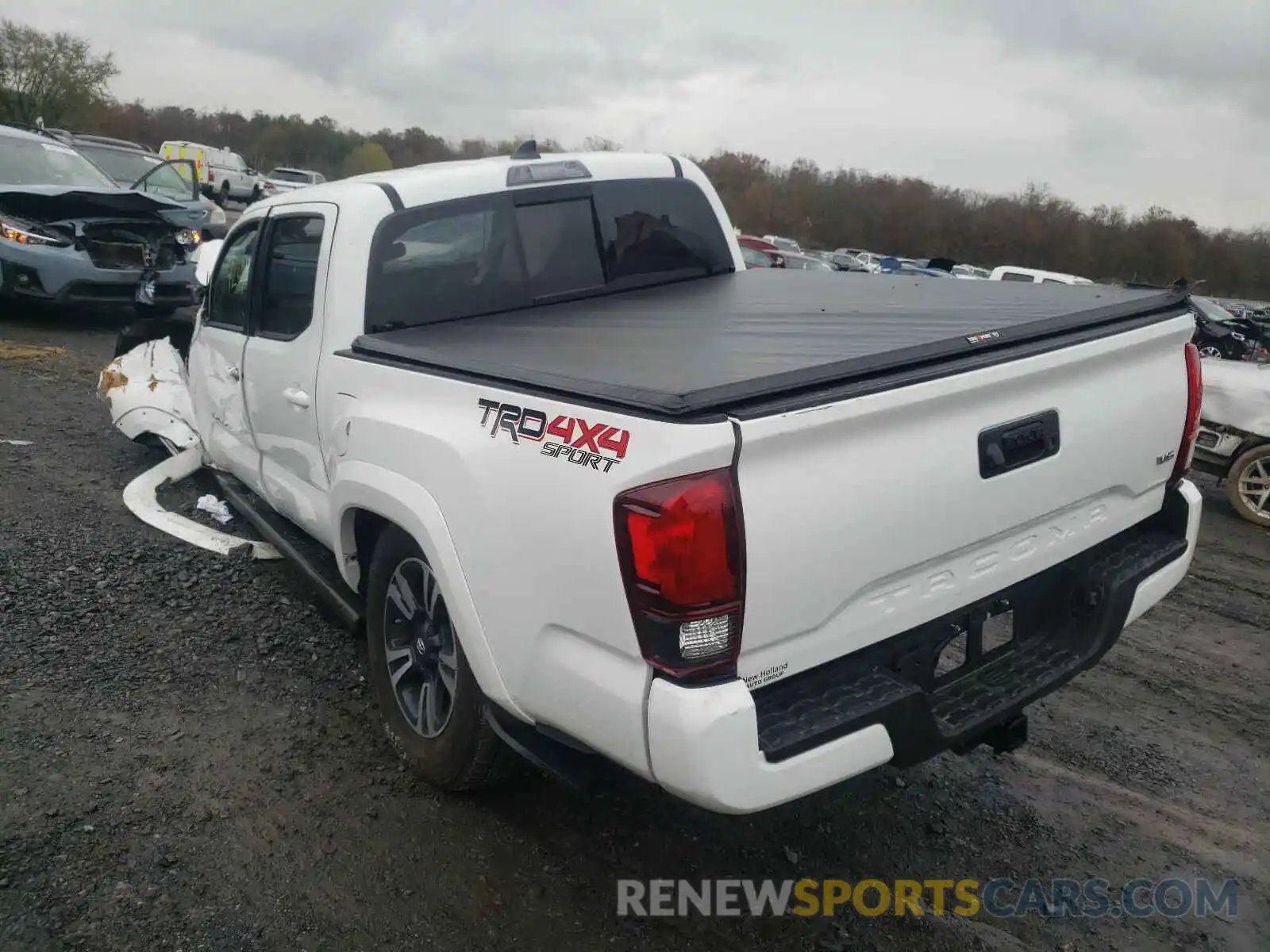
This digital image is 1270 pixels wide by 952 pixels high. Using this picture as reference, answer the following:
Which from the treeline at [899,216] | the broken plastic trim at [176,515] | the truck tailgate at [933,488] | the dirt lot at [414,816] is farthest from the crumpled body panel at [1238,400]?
the treeline at [899,216]

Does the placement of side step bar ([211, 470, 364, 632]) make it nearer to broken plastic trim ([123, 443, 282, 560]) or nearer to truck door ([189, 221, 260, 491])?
truck door ([189, 221, 260, 491])

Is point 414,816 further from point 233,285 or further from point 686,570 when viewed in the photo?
point 233,285

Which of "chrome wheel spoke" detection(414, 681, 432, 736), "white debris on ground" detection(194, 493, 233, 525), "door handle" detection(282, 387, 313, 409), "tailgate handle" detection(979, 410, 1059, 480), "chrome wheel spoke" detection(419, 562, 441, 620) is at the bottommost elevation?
"white debris on ground" detection(194, 493, 233, 525)

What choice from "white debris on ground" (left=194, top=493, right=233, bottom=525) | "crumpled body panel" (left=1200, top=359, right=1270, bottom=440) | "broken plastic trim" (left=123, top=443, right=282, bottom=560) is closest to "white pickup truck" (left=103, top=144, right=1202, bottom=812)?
"broken plastic trim" (left=123, top=443, right=282, bottom=560)

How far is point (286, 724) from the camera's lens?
3443mm

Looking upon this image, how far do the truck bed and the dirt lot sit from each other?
102 cm

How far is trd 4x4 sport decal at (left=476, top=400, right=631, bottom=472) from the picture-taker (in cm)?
204

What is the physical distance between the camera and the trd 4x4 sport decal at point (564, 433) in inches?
80.4

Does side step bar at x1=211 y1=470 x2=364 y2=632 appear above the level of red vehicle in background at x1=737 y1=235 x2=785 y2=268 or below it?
below

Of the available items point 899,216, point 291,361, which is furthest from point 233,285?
point 899,216

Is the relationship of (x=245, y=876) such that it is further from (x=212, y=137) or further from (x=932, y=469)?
(x=212, y=137)

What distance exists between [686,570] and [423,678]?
1423 mm

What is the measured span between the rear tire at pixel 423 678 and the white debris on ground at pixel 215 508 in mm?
2594

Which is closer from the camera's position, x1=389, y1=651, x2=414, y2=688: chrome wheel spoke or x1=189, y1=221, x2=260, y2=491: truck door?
x1=389, y1=651, x2=414, y2=688: chrome wheel spoke
